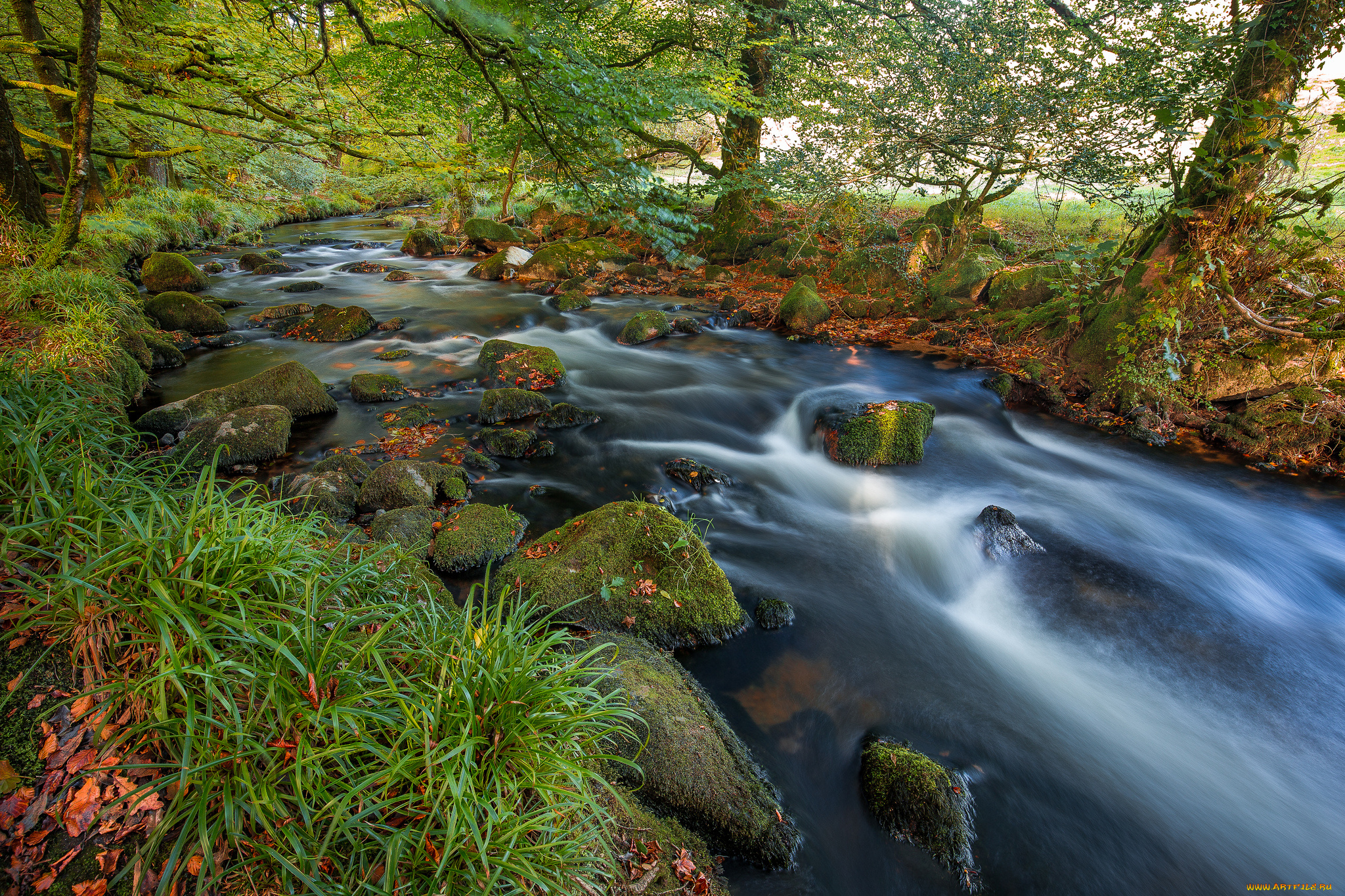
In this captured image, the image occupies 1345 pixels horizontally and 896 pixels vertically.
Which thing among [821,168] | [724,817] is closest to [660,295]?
[821,168]

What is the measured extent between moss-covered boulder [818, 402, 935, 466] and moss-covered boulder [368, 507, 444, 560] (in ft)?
17.7

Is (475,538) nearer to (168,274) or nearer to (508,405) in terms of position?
(508,405)

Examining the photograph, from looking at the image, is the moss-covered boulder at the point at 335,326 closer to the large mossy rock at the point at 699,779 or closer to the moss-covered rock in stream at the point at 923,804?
Result: the large mossy rock at the point at 699,779

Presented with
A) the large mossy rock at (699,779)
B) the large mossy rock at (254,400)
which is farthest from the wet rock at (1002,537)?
the large mossy rock at (254,400)

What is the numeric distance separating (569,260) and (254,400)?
10.7 meters

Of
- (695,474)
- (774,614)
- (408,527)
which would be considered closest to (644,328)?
(695,474)

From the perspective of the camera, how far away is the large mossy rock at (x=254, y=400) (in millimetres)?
7059

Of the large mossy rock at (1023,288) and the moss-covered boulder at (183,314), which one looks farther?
the large mossy rock at (1023,288)

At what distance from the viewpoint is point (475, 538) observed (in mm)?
5371

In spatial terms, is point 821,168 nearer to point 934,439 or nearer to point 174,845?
point 934,439

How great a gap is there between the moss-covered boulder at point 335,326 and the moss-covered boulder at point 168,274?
12.9 ft

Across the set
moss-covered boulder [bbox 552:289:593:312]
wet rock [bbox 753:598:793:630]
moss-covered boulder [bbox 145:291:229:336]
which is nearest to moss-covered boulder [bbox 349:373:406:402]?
moss-covered boulder [bbox 145:291:229:336]

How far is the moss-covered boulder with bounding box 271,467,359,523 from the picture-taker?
18.1ft

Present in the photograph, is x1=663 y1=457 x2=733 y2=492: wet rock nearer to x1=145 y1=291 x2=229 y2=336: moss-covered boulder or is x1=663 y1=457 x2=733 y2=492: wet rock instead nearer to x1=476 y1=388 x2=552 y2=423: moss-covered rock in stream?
x1=476 y1=388 x2=552 y2=423: moss-covered rock in stream
